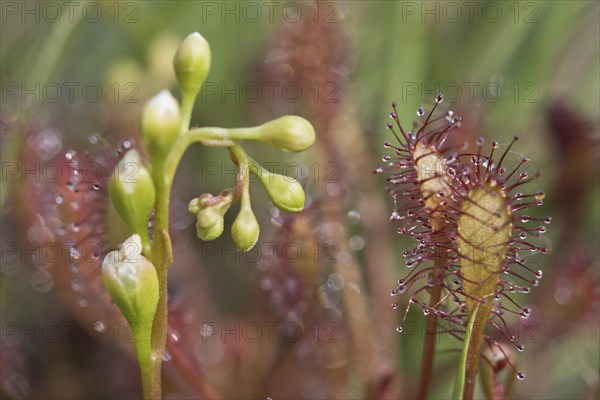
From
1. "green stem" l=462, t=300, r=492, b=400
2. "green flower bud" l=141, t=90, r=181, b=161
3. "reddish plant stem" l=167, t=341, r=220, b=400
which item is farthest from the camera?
"reddish plant stem" l=167, t=341, r=220, b=400

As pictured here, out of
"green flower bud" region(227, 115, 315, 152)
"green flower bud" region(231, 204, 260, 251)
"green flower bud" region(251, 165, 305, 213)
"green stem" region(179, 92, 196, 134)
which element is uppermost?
"green stem" region(179, 92, 196, 134)

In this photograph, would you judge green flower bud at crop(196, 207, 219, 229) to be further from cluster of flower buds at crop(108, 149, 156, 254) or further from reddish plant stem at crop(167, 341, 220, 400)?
reddish plant stem at crop(167, 341, 220, 400)

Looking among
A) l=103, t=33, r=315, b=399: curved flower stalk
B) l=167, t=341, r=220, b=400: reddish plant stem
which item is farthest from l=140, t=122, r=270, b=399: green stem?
l=167, t=341, r=220, b=400: reddish plant stem

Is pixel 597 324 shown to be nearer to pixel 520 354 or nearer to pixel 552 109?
pixel 520 354

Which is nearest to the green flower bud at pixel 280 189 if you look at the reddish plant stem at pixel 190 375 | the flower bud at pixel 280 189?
the flower bud at pixel 280 189

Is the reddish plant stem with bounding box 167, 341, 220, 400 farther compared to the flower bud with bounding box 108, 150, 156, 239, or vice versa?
the reddish plant stem with bounding box 167, 341, 220, 400

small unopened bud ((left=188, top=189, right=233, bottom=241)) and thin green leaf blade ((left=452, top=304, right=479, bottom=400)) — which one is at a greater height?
small unopened bud ((left=188, top=189, right=233, bottom=241))

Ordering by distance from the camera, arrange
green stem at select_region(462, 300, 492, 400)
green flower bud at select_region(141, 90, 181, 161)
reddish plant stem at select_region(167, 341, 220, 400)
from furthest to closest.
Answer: reddish plant stem at select_region(167, 341, 220, 400)
green stem at select_region(462, 300, 492, 400)
green flower bud at select_region(141, 90, 181, 161)

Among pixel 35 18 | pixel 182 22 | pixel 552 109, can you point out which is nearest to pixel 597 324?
pixel 552 109
